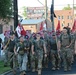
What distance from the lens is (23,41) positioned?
1438 centimetres

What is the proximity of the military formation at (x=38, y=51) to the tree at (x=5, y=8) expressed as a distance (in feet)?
21.9

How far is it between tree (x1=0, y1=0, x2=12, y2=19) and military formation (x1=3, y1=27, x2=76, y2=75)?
6662 mm

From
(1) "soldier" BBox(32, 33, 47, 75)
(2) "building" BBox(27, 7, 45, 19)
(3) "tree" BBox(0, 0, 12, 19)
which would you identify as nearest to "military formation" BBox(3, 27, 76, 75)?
(1) "soldier" BBox(32, 33, 47, 75)

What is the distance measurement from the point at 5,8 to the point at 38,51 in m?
9.93

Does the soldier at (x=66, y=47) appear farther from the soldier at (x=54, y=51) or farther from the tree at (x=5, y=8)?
the tree at (x=5, y=8)

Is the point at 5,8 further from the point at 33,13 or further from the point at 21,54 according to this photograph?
the point at 33,13

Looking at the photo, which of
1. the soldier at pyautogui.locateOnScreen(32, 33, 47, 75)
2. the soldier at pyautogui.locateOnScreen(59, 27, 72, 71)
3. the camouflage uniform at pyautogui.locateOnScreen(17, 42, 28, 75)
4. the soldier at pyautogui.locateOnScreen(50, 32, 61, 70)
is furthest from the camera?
the soldier at pyautogui.locateOnScreen(50, 32, 61, 70)

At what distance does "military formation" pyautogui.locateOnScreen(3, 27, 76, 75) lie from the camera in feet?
47.1

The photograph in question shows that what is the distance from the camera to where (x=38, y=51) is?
15.0 metres

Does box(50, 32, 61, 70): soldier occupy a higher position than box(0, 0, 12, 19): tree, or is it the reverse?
box(0, 0, 12, 19): tree

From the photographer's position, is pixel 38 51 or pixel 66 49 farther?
pixel 66 49

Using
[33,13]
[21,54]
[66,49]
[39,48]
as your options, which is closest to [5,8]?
[66,49]

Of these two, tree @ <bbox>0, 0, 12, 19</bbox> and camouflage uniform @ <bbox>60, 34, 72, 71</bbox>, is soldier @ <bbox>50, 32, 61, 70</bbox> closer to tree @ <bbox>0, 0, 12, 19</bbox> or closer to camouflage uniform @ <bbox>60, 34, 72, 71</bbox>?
camouflage uniform @ <bbox>60, 34, 72, 71</bbox>

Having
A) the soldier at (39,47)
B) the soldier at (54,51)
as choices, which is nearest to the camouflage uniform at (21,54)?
the soldier at (39,47)
